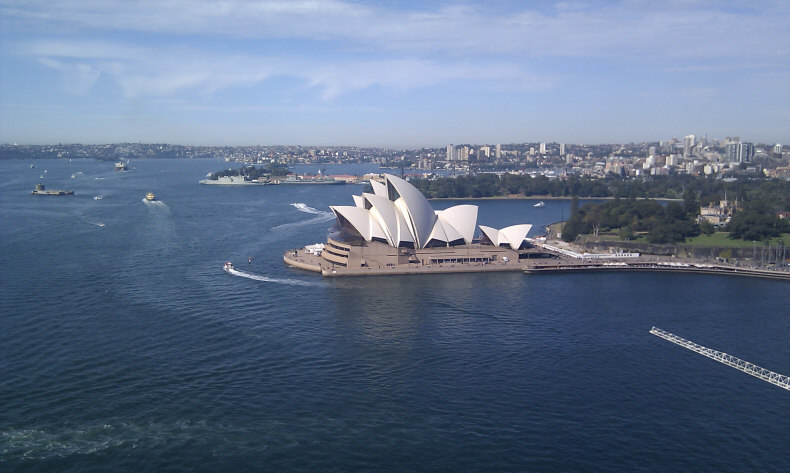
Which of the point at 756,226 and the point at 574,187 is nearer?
the point at 756,226

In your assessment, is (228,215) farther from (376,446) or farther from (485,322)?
(376,446)

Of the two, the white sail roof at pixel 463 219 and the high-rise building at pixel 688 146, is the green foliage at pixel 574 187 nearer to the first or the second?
the white sail roof at pixel 463 219

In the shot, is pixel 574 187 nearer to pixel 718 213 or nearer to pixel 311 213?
pixel 718 213

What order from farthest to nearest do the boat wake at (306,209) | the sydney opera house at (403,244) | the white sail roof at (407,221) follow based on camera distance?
the boat wake at (306,209) < the white sail roof at (407,221) < the sydney opera house at (403,244)

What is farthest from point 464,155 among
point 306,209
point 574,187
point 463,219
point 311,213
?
point 463,219

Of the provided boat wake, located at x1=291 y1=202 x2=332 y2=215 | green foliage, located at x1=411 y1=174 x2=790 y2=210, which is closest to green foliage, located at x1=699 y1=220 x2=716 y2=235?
green foliage, located at x1=411 y1=174 x2=790 y2=210

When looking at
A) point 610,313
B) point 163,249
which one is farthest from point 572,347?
point 163,249

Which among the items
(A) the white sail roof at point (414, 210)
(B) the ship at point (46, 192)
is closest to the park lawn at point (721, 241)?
(A) the white sail roof at point (414, 210)
